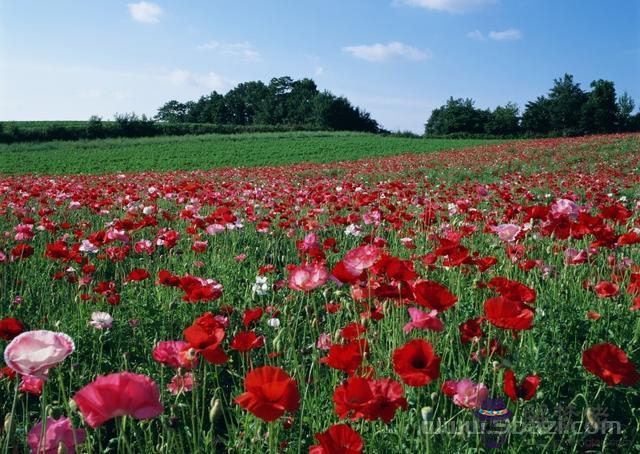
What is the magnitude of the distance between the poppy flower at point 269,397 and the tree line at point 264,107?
80128 mm

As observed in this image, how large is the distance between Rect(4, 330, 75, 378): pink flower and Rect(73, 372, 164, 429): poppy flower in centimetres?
17

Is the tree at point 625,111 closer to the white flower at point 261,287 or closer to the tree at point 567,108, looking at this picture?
the tree at point 567,108

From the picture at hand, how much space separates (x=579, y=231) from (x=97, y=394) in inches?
84.2

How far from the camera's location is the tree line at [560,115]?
58.3m

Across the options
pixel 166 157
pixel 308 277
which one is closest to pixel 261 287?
pixel 308 277

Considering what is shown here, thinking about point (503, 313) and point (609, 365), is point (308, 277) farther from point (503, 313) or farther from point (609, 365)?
point (609, 365)

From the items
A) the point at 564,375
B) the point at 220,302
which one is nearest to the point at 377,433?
the point at 564,375

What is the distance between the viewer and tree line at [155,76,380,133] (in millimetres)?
81938

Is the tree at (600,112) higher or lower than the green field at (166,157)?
higher

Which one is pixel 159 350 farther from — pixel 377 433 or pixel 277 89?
pixel 277 89

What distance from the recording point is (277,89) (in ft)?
320

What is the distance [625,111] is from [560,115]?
9.73 metres

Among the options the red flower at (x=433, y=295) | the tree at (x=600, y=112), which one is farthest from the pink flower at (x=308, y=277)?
the tree at (x=600, y=112)

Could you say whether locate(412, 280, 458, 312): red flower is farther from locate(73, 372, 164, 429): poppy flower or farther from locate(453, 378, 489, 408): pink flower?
locate(73, 372, 164, 429): poppy flower
